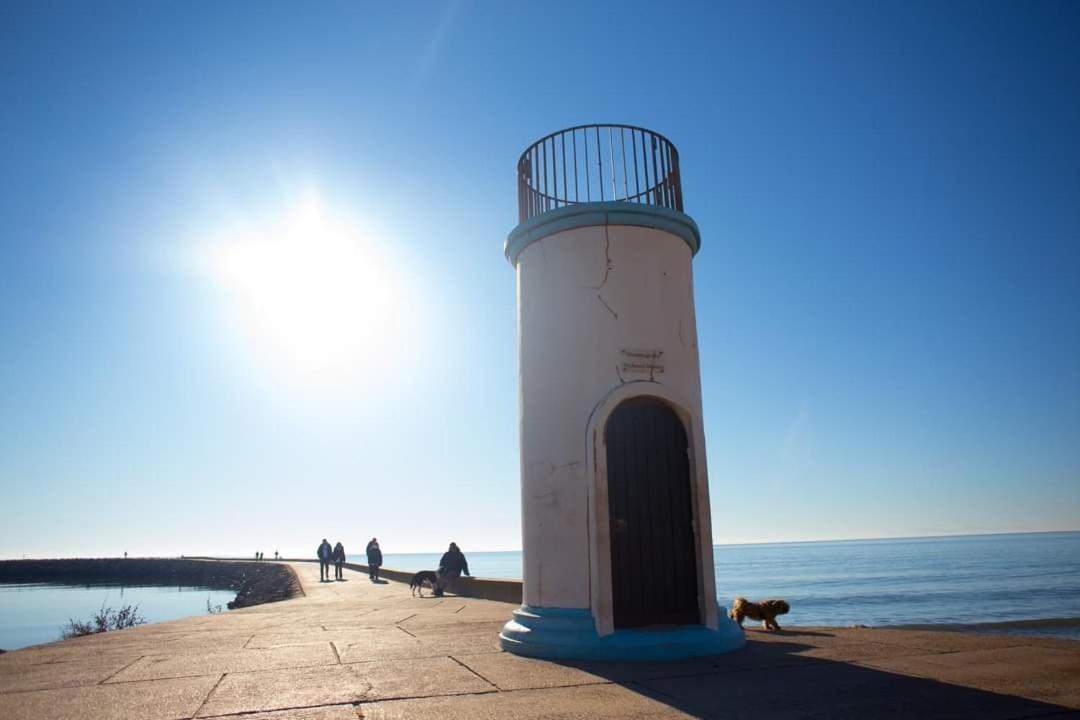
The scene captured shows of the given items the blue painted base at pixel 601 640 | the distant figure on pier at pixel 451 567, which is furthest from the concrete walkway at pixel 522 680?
the distant figure on pier at pixel 451 567

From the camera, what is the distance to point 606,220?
24.1 ft

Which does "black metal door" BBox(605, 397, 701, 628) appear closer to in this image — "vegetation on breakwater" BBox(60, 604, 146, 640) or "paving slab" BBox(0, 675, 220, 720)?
"paving slab" BBox(0, 675, 220, 720)

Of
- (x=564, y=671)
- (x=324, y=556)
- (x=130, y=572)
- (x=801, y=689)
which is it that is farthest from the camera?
(x=130, y=572)

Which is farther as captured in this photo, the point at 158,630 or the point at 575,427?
the point at 158,630

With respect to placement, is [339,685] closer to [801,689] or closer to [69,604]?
[801,689]

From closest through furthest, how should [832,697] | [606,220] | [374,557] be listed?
1. [832,697]
2. [606,220]
3. [374,557]

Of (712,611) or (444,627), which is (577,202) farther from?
(444,627)

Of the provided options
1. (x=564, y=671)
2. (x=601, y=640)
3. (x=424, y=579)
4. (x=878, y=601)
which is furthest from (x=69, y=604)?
(x=564, y=671)

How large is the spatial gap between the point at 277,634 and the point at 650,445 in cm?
552

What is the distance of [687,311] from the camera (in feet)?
24.9

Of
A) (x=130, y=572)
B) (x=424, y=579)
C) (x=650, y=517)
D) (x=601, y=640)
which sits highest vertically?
(x=650, y=517)

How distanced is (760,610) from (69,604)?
67896mm

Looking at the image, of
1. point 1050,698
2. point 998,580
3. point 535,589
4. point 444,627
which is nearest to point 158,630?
point 444,627

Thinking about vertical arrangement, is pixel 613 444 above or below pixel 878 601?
above
